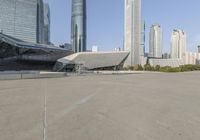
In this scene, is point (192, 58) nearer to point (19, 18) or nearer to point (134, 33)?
point (134, 33)

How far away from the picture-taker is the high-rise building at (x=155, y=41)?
15625 cm

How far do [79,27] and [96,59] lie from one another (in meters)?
82.8

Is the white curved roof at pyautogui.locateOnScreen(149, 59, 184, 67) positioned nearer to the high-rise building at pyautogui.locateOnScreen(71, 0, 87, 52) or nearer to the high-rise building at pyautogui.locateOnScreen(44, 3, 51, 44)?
the high-rise building at pyautogui.locateOnScreen(71, 0, 87, 52)

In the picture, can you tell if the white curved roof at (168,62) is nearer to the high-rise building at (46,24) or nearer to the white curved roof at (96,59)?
the white curved roof at (96,59)

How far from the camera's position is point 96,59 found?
92312 mm

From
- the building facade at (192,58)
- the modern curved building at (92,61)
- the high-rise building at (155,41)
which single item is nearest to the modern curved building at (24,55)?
the modern curved building at (92,61)

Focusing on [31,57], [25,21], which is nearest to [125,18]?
[25,21]

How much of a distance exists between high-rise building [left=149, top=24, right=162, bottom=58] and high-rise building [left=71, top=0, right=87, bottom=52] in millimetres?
38721

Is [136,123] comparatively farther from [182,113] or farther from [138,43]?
[138,43]

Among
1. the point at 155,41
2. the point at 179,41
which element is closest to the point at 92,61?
the point at 179,41

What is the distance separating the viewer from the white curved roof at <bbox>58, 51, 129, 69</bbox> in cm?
8950

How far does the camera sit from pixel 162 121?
6633 millimetres

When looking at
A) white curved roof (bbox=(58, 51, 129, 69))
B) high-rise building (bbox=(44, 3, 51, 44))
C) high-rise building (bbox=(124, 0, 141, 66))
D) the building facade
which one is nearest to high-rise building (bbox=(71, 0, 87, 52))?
high-rise building (bbox=(44, 3, 51, 44))

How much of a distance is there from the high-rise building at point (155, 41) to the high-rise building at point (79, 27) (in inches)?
1524
